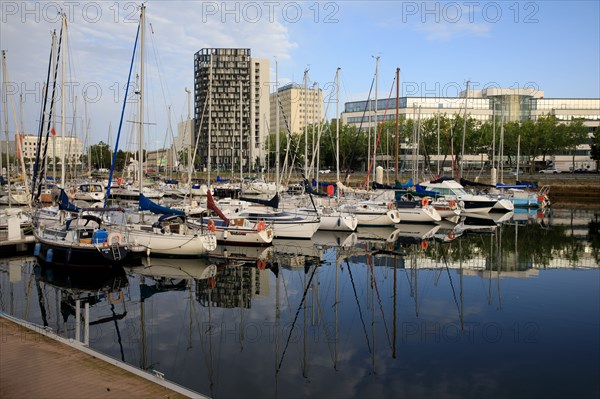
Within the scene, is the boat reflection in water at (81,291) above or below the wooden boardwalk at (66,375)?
below

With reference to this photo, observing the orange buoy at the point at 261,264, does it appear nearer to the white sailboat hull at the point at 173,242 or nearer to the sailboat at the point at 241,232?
the white sailboat hull at the point at 173,242

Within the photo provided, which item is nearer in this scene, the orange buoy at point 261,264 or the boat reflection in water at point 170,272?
the boat reflection in water at point 170,272

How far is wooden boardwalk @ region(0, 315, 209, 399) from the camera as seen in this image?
29.3 ft

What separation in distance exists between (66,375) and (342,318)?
9.27 m

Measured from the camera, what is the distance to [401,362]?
13.1 m

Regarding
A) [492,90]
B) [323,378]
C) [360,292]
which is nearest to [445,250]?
[360,292]

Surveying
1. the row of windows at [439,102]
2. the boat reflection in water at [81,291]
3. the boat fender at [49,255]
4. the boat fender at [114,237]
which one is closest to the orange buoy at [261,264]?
the boat reflection in water at [81,291]

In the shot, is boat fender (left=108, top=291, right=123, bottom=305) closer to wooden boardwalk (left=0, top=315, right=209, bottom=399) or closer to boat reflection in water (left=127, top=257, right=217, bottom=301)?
boat reflection in water (left=127, top=257, right=217, bottom=301)

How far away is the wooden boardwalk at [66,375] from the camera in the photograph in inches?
352

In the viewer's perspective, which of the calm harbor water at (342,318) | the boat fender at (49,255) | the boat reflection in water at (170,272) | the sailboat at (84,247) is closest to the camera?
the calm harbor water at (342,318)

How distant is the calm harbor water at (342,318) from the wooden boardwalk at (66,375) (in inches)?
76.0

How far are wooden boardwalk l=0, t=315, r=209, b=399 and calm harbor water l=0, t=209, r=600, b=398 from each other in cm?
193

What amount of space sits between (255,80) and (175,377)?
502 feet

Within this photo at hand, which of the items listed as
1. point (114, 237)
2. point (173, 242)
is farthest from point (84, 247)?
point (173, 242)
